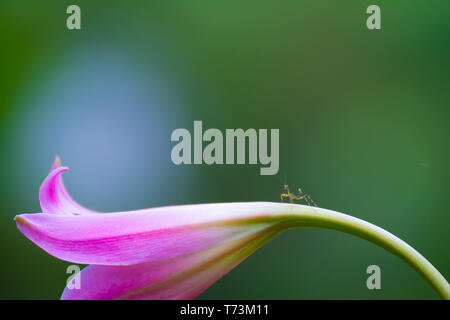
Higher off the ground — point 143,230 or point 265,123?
point 265,123

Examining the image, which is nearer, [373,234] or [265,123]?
[373,234]

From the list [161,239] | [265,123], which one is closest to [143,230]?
[161,239]

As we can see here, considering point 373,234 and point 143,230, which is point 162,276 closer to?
point 143,230

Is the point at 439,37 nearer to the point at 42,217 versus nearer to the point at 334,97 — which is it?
the point at 334,97

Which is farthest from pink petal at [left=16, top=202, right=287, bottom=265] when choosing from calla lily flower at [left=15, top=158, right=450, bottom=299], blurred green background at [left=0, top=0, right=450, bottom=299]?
blurred green background at [left=0, top=0, right=450, bottom=299]

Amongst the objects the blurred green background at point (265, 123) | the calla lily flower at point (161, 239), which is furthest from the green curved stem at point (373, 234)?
the blurred green background at point (265, 123)
